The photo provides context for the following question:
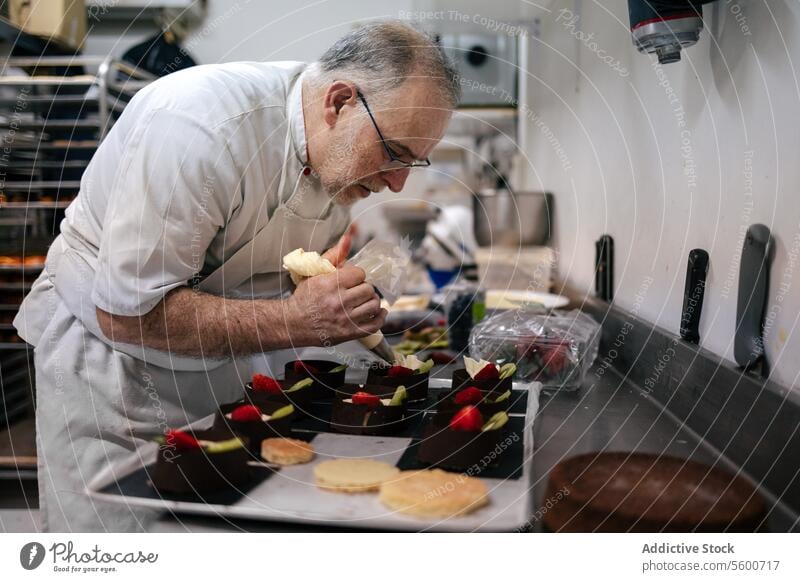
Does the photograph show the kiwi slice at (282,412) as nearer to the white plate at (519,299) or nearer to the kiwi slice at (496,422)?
the kiwi slice at (496,422)

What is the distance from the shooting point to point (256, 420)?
2.30 feet

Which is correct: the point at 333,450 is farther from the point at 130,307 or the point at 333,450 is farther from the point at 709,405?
the point at 709,405

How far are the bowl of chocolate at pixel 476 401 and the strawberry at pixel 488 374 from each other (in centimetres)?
4

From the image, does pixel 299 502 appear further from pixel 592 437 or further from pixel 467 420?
pixel 592 437

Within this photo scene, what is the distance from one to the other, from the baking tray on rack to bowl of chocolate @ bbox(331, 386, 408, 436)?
0.38 feet

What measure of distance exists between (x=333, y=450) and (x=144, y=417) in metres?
0.27

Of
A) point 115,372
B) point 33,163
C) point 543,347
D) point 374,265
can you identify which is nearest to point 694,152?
point 543,347

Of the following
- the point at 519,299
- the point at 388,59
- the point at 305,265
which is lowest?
the point at 519,299

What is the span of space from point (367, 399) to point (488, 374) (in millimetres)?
182

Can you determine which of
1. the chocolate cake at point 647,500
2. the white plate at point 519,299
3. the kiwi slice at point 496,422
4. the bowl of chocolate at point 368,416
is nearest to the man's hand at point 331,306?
the bowl of chocolate at point 368,416

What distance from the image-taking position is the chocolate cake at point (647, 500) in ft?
1.91

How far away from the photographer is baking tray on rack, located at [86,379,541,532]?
592mm

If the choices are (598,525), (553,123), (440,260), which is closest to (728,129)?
(598,525)
